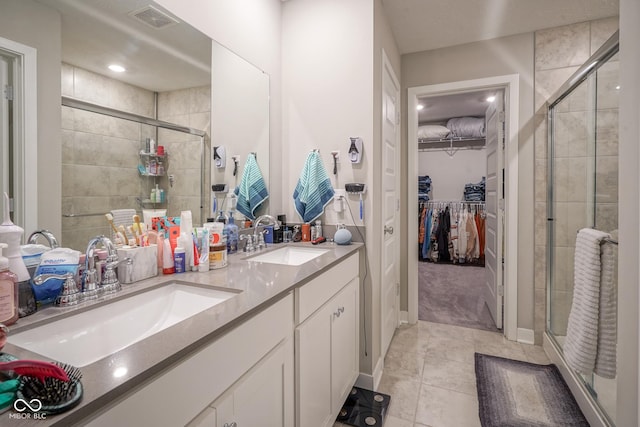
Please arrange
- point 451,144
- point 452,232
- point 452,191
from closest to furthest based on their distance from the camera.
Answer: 1. point 452,232
2. point 451,144
3. point 452,191

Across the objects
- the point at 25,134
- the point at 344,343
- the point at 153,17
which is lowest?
the point at 344,343

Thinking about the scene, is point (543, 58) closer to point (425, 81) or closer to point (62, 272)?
point (425, 81)

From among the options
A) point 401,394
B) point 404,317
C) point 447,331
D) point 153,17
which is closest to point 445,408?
point 401,394

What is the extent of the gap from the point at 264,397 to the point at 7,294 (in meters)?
0.72

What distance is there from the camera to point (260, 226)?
2.02 metres

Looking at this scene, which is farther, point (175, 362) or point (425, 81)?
point (425, 81)

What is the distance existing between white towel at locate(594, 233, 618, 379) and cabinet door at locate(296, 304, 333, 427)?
1282 mm

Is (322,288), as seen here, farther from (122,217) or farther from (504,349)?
(504,349)

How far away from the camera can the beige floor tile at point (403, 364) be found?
7.10 feet

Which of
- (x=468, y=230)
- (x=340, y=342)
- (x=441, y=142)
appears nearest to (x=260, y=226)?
(x=340, y=342)

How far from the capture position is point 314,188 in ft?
6.59

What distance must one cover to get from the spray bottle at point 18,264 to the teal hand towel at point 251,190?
1085 mm

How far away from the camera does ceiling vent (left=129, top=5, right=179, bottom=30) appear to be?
4.19 ft

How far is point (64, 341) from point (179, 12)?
1368 mm
